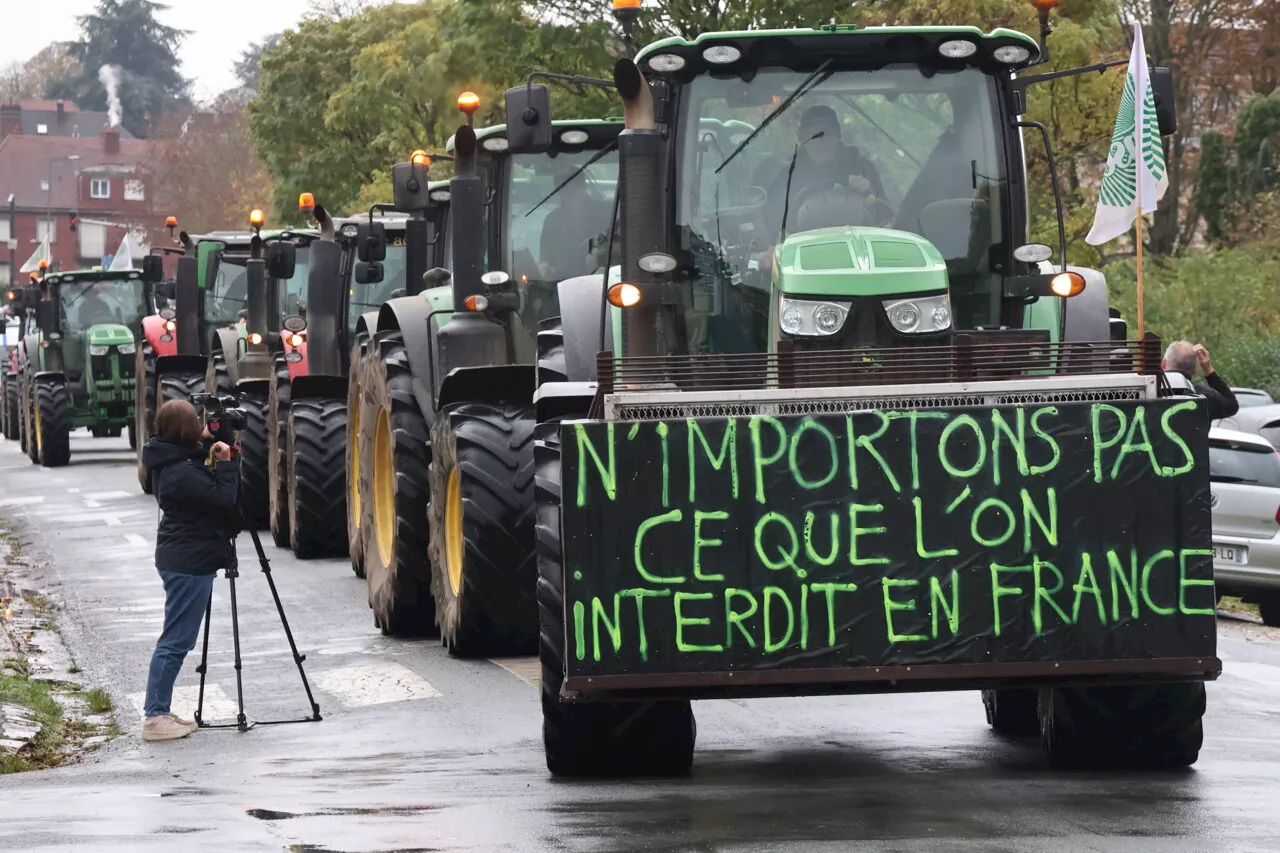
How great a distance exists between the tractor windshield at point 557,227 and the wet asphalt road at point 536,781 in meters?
2.16

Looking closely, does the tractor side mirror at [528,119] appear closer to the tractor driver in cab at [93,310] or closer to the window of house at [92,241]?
the tractor driver in cab at [93,310]

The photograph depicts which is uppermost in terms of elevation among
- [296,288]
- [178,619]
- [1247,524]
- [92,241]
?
[92,241]

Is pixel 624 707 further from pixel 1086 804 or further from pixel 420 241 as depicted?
pixel 420 241

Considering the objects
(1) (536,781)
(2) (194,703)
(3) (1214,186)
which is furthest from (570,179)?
(3) (1214,186)

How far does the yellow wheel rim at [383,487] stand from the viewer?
1461 cm

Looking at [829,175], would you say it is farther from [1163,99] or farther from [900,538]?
[900,538]

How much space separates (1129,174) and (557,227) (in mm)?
5635

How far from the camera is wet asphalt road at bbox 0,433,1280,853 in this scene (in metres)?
7.50

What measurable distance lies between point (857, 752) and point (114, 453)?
32260 mm

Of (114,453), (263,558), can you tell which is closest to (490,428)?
(263,558)

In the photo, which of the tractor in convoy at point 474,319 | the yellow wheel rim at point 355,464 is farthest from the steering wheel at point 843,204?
the yellow wheel rim at point 355,464

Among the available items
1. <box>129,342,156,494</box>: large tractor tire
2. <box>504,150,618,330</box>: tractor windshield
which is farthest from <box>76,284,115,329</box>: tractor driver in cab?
<box>504,150,618,330</box>: tractor windshield

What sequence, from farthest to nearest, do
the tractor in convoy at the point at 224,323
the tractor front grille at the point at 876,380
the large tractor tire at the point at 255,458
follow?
the tractor in convoy at the point at 224,323, the large tractor tire at the point at 255,458, the tractor front grille at the point at 876,380

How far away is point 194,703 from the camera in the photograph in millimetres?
12016
